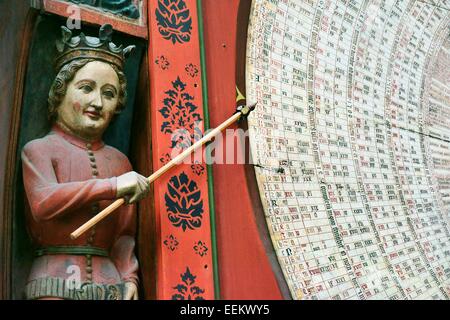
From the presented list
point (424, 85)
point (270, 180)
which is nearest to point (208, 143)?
point (270, 180)

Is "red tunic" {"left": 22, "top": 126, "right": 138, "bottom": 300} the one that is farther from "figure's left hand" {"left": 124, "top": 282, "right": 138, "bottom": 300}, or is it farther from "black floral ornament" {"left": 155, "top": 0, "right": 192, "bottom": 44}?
"black floral ornament" {"left": 155, "top": 0, "right": 192, "bottom": 44}

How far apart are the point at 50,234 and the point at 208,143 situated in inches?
25.6

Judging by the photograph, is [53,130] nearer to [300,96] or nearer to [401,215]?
[300,96]

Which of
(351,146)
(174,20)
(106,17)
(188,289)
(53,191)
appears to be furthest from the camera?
(351,146)

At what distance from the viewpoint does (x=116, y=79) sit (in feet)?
9.00

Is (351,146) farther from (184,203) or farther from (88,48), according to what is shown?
(88,48)

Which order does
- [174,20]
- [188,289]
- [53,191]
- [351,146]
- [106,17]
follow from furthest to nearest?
[351,146]
[174,20]
[106,17]
[188,289]
[53,191]

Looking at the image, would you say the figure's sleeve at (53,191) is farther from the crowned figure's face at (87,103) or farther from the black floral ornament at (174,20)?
the black floral ornament at (174,20)

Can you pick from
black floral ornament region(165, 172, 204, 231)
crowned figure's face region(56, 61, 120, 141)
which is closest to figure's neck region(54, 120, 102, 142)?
crowned figure's face region(56, 61, 120, 141)

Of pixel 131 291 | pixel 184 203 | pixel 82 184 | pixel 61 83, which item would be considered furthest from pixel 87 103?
pixel 131 291

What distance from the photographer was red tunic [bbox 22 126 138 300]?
98.3 inches

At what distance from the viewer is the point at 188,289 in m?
2.62

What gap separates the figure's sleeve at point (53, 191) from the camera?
248 cm

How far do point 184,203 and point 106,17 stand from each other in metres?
0.70
